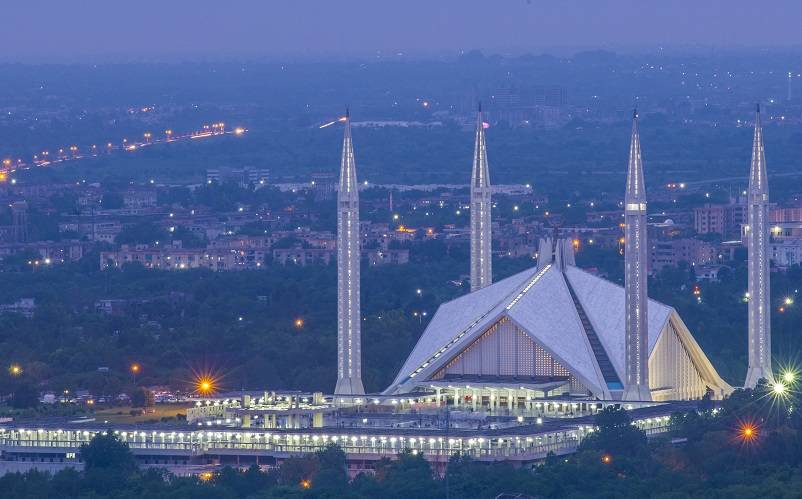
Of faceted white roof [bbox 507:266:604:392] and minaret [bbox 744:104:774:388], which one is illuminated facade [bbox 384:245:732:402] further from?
minaret [bbox 744:104:774:388]

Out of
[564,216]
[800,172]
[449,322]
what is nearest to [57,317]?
[449,322]

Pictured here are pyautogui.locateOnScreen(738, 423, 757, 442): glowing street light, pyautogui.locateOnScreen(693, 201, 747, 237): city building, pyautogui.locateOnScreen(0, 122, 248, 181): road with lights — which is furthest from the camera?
pyautogui.locateOnScreen(0, 122, 248, 181): road with lights

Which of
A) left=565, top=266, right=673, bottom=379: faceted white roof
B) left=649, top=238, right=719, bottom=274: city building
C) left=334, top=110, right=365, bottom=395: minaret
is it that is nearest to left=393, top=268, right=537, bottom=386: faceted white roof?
left=334, top=110, right=365, bottom=395: minaret

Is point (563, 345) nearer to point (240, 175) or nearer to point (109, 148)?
point (240, 175)

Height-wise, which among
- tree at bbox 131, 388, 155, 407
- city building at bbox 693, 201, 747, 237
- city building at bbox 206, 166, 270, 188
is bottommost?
tree at bbox 131, 388, 155, 407

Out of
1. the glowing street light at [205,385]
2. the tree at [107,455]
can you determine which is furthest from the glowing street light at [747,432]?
the glowing street light at [205,385]

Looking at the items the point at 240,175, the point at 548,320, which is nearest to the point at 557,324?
the point at 548,320

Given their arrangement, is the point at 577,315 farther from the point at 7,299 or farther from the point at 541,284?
the point at 7,299
